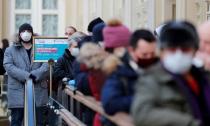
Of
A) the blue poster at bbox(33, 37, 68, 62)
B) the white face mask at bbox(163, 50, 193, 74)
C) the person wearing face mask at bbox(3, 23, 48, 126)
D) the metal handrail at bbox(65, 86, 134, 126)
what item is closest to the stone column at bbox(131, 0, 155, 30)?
the blue poster at bbox(33, 37, 68, 62)

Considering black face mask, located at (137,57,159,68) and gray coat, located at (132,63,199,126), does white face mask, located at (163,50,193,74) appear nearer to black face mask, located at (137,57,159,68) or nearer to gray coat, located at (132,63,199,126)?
gray coat, located at (132,63,199,126)

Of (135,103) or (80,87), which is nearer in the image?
(135,103)

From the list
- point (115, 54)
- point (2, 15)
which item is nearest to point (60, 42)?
point (115, 54)

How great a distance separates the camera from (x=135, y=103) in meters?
3.72

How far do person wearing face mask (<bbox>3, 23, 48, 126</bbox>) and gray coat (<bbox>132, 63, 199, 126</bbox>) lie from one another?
6.28 meters

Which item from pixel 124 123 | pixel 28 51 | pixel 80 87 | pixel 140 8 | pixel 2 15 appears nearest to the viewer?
pixel 124 123

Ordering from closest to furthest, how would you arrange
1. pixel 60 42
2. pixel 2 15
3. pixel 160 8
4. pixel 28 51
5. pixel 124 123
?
pixel 124 123, pixel 28 51, pixel 60 42, pixel 160 8, pixel 2 15

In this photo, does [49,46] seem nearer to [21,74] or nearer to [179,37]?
[21,74]

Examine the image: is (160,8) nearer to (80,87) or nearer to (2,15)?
(80,87)

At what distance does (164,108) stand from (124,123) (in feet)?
2.27

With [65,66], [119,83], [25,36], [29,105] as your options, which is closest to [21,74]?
[25,36]

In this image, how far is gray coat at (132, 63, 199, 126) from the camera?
364 centimetres

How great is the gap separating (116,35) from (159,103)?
1588mm

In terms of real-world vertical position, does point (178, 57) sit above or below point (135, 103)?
above
